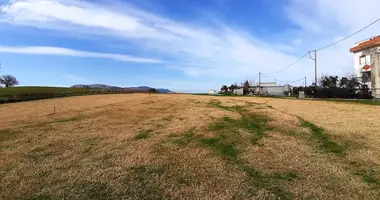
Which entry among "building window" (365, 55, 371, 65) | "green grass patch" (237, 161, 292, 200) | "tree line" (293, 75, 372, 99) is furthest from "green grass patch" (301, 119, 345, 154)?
"building window" (365, 55, 371, 65)

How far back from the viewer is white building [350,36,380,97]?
3556 centimetres

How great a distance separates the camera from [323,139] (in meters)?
9.93

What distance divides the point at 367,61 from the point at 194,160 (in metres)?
42.5

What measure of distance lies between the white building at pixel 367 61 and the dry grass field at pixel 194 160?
26.6 m

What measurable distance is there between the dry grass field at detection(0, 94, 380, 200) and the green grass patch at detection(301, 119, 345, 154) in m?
0.03

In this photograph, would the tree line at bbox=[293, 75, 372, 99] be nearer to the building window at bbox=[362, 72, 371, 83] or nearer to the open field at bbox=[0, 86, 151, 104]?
the building window at bbox=[362, 72, 371, 83]

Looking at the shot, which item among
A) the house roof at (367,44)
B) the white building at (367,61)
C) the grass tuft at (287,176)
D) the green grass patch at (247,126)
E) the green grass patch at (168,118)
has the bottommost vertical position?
the grass tuft at (287,176)

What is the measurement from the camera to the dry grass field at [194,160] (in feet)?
18.7

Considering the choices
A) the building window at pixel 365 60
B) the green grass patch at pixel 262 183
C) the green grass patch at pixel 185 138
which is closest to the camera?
the green grass patch at pixel 262 183

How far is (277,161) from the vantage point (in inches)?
299

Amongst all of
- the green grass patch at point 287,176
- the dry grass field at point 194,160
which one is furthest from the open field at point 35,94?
the green grass patch at point 287,176

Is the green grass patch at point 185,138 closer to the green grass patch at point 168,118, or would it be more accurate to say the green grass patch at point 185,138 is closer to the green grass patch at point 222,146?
the green grass patch at point 222,146

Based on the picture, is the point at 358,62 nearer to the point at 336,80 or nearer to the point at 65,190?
the point at 336,80

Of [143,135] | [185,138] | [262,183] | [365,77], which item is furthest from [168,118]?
[365,77]
